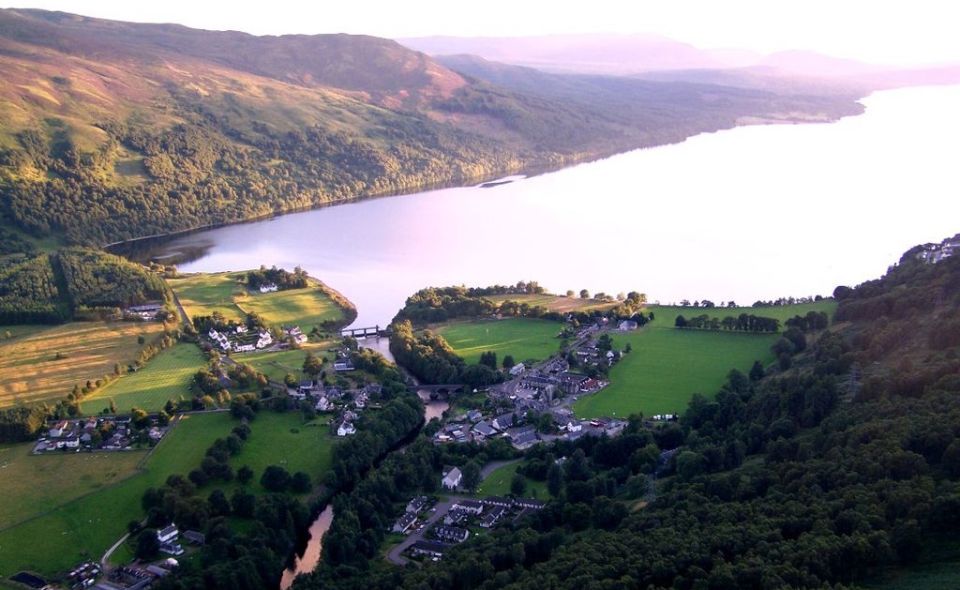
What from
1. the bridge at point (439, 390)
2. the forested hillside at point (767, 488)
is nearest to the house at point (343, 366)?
the bridge at point (439, 390)

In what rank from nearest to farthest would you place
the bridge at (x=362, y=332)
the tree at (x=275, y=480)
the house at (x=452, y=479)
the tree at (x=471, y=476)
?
the tree at (x=471, y=476), the house at (x=452, y=479), the tree at (x=275, y=480), the bridge at (x=362, y=332)

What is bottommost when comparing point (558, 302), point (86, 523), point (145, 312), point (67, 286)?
point (86, 523)

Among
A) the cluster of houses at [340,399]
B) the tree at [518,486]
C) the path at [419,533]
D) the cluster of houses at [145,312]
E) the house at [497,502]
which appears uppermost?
the cluster of houses at [145,312]

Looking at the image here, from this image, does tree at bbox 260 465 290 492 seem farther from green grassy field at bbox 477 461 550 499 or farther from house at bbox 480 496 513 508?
house at bbox 480 496 513 508

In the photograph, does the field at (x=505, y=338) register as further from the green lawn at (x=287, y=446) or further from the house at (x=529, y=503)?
the house at (x=529, y=503)

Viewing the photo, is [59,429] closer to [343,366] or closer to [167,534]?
[167,534]

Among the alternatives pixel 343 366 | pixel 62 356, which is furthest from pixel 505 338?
pixel 62 356

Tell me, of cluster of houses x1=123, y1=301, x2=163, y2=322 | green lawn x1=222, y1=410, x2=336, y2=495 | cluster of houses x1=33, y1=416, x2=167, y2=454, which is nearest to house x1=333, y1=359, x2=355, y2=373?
green lawn x1=222, y1=410, x2=336, y2=495
